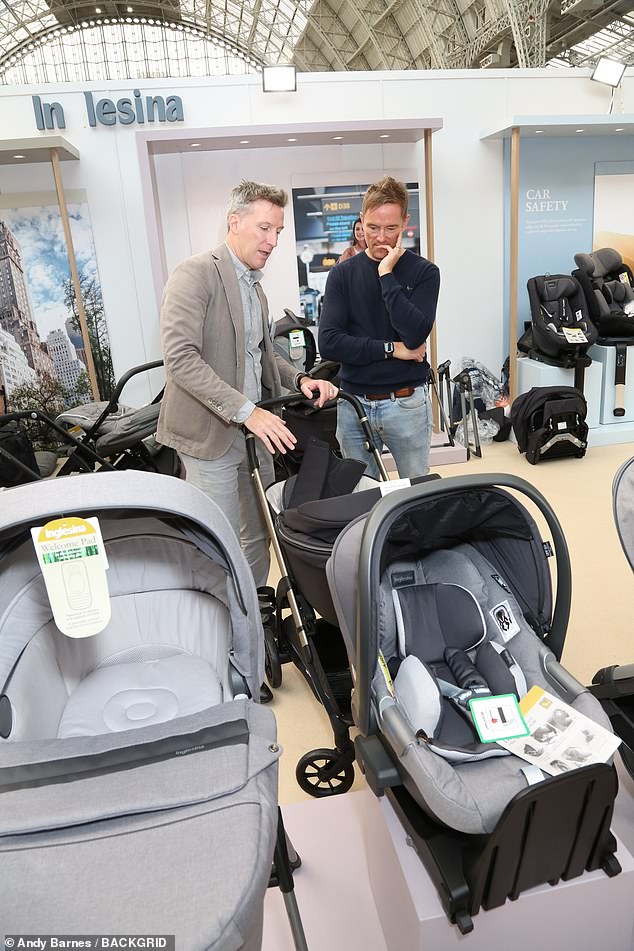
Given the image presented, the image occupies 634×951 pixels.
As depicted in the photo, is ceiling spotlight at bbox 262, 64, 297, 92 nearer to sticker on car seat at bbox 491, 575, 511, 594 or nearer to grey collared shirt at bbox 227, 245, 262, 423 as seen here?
grey collared shirt at bbox 227, 245, 262, 423

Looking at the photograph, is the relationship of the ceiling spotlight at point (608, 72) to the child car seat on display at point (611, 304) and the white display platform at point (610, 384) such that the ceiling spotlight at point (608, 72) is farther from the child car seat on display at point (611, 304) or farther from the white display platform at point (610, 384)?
the white display platform at point (610, 384)

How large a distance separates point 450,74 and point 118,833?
6.16m

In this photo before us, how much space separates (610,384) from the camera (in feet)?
17.3

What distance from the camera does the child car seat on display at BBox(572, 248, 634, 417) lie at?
514 cm

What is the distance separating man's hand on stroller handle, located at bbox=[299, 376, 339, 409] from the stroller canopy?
0.79 meters

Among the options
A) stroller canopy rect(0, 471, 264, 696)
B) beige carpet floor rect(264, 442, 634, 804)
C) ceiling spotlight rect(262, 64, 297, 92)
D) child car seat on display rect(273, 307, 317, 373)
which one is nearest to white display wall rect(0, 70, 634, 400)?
ceiling spotlight rect(262, 64, 297, 92)

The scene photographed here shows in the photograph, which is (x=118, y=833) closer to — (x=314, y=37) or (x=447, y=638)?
(x=447, y=638)

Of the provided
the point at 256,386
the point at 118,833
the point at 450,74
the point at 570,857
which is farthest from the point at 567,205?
the point at 118,833

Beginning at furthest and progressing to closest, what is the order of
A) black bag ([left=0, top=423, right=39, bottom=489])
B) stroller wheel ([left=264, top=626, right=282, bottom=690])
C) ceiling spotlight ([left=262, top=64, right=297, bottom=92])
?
ceiling spotlight ([left=262, top=64, right=297, bottom=92])
black bag ([left=0, top=423, right=39, bottom=489])
stroller wheel ([left=264, top=626, right=282, bottom=690])

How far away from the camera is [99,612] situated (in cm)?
108

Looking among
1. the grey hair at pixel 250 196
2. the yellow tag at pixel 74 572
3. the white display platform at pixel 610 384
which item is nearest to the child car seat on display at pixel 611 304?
the white display platform at pixel 610 384

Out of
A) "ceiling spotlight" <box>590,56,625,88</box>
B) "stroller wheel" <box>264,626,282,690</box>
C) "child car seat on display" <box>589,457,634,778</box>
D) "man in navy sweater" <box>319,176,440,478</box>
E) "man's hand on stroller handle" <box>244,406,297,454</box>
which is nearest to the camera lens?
"child car seat on display" <box>589,457,634,778</box>

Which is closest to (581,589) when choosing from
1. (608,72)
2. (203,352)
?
(203,352)

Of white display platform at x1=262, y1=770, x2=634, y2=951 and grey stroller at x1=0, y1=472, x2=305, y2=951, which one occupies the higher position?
grey stroller at x1=0, y1=472, x2=305, y2=951
